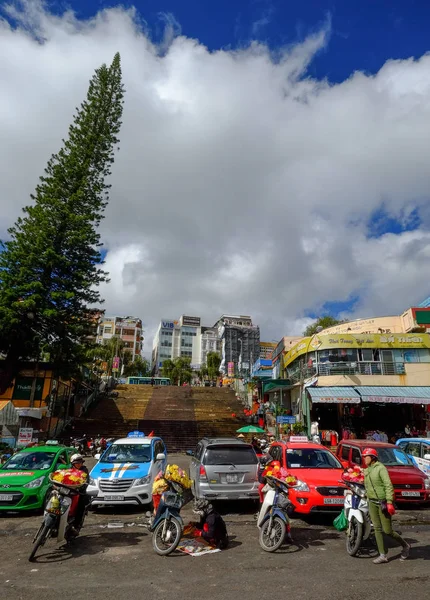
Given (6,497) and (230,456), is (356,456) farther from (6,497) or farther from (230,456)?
(6,497)

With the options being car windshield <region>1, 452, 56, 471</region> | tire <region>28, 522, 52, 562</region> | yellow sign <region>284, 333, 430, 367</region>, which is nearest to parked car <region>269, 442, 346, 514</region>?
tire <region>28, 522, 52, 562</region>

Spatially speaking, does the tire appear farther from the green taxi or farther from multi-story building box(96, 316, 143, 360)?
multi-story building box(96, 316, 143, 360)

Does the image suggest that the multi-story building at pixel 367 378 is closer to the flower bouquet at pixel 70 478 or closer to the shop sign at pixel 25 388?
the flower bouquet at pixel 70 478

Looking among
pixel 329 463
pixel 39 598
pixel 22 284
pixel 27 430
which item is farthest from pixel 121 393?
pixel 39 598

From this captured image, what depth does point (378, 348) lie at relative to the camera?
2589 cm

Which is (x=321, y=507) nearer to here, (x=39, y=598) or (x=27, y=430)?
(x=39, y=598)

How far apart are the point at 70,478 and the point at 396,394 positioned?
21605 millimetres

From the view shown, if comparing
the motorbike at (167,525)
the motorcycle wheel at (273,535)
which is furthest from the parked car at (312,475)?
the motorbike at (167,525)

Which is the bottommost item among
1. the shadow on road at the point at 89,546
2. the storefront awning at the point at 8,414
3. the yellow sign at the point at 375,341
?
the shadow on road at the point at 89,546

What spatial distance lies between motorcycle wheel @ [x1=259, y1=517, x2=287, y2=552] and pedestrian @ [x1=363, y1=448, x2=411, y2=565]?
4.54 ft

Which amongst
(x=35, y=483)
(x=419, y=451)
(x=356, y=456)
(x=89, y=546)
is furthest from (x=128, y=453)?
(x=419, y=451)

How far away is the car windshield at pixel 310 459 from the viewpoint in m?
9.18

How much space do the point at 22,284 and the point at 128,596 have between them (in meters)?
26.2

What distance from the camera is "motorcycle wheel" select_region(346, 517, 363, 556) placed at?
595cm
